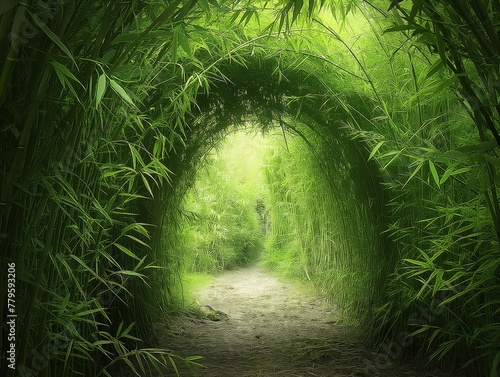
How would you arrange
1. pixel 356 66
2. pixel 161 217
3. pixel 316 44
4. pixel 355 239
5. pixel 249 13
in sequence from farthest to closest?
pixel 355 239, pixel 161 217, pixel 356 66, pixel 316 44, pixel 249 13

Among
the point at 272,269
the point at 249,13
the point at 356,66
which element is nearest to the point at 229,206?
the point at 272,269

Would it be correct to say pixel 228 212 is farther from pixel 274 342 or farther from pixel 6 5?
pixel 6 5

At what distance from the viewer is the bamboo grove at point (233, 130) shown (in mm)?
1191

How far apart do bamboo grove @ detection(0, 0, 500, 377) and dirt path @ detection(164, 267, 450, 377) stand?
17 centimetres

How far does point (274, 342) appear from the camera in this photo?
3.65 m

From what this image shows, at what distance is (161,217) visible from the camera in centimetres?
352

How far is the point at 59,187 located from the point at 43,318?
0.37 metres

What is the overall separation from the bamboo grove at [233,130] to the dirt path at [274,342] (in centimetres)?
17

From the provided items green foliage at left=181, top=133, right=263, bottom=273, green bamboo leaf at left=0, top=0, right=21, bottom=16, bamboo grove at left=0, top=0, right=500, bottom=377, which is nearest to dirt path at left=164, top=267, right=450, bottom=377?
bamboo grove at left=0, top=0, right=500, bottom=377

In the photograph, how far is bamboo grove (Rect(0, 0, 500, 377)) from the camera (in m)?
1.19

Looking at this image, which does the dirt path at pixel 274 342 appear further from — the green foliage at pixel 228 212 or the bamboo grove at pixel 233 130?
the green foliage at pixel 228 212

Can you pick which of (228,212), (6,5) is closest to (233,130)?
(6,5)

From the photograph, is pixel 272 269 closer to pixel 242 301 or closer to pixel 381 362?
pixel 242 301

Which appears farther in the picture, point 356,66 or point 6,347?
point 356,66
